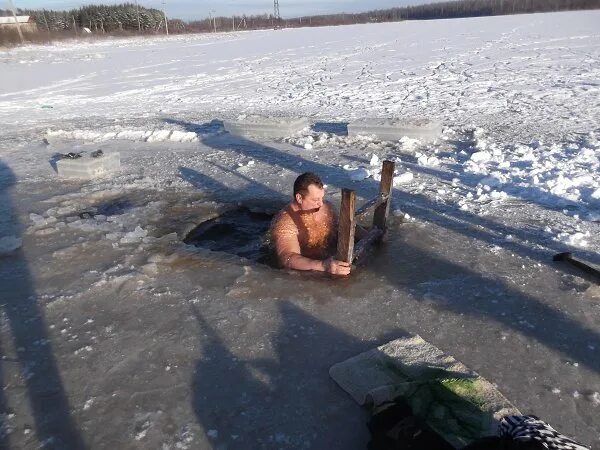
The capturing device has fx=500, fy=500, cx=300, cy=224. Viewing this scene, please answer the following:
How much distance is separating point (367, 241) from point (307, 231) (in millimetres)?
567

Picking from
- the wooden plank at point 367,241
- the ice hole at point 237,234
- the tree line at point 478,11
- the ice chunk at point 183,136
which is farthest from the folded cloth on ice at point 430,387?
the tree line at point 478,11

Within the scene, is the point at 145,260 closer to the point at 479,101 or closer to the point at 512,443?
the point at 512,443

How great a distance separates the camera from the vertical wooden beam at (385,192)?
4645 mm

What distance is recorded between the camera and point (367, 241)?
14.3ft

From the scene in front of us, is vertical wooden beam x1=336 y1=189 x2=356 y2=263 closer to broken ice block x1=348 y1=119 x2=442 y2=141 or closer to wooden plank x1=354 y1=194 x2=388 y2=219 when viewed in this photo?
wooden plank x1=354 y1=194 x2=388 y2=219

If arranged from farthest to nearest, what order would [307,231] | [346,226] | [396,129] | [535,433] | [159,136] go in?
[159,136]
[396,129]
[307,231]
[346,226]
[535,433]

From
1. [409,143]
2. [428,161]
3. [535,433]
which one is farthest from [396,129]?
[535,433]

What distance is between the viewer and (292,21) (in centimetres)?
8219

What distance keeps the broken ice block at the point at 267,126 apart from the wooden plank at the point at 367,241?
4612mm

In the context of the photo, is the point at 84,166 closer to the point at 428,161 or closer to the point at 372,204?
the point at 372,204

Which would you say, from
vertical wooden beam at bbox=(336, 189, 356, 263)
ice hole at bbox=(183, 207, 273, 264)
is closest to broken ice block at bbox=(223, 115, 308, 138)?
ice hole at bbox=(183, 207, 273, 264)

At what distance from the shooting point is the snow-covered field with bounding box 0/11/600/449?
271 cm

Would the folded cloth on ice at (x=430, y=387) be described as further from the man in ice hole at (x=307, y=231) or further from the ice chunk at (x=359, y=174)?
the ice chunk at (x=359, y=174)

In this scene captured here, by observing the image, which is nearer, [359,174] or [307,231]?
[307,231]
